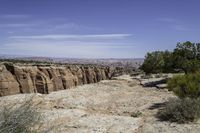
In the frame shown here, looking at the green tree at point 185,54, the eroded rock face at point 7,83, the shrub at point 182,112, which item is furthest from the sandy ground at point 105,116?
the eroded rock face at point 7,83

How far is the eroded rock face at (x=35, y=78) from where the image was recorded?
159 feet

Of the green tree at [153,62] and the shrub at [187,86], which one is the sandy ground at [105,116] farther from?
the green tree at [153,62]

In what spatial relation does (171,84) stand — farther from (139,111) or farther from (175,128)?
(175,128)

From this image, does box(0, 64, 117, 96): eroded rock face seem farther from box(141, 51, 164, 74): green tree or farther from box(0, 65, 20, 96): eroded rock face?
box(141, 51, 164, 74): green tree

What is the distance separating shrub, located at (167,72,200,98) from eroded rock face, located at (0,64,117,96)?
31.3 metres

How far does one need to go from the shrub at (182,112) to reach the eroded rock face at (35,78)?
33668mm

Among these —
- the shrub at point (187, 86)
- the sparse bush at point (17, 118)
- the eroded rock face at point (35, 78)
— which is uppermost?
the sparse bush at point (17, 118)

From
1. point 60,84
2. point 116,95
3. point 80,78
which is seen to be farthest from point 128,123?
point 80,78

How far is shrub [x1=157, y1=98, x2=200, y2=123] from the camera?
12539mm

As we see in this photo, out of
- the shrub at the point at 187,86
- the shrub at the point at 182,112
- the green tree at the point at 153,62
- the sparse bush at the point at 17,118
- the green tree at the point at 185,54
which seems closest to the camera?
the sparse bush at the point at 17,118

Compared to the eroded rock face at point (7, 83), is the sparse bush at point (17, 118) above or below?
above

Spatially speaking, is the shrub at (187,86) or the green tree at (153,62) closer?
the shrub at (187,86)

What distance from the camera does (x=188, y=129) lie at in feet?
37.3

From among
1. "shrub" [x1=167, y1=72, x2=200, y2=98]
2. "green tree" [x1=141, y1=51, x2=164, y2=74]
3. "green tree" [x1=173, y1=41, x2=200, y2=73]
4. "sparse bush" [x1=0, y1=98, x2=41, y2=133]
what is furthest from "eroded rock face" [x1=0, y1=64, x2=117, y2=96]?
"sparse bush" [x1=0, y1=98, x2=41, y2=133]
